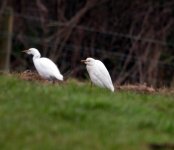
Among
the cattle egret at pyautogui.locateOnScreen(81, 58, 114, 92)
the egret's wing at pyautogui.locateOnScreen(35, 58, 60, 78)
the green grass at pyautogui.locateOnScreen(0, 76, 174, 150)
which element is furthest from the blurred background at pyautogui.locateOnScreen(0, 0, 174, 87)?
the green grass at pyautogui.locateOnScreen(0, 76, 174, 150)

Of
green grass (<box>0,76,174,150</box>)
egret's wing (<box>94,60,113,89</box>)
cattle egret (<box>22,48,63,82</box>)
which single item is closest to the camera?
green grass (<box>0,76,174,150</box>)

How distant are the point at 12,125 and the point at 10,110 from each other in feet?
2.10

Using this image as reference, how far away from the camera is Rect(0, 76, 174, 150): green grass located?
831 cm

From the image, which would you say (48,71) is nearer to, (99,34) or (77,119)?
(77,119)

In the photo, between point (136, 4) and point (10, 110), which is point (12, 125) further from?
point (136, 4)

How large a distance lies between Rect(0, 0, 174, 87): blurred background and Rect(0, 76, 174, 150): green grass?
30.1 feet

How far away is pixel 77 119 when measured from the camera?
30.1 feet

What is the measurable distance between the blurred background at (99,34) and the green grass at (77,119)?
9.19 m

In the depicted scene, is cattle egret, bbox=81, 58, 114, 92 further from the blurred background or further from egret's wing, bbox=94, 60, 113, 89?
the blurred background

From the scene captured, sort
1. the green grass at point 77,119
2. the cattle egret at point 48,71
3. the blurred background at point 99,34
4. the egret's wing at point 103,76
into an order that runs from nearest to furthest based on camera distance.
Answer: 1. the green grass at point 77,119
2. the egret's wing at point 103,76
3. the cattle egret at point 48,71
4. the blurred background at point 99,34

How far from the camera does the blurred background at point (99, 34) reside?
2022cm

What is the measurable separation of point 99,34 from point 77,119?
1175cm

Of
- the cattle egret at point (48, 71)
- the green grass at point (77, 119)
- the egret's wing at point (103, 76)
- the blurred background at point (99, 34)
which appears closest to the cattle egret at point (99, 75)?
the egret's wing at point (103, 76)

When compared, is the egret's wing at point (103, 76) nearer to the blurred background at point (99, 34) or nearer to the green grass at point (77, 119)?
the green grass at point (77, 119)
